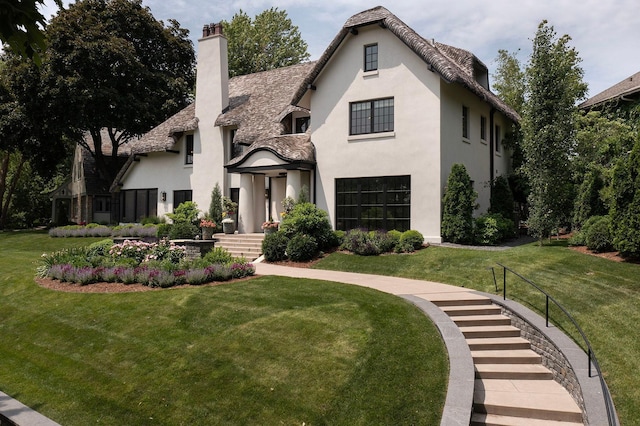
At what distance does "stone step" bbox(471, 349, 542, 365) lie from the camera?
798cm

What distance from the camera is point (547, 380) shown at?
303 inches

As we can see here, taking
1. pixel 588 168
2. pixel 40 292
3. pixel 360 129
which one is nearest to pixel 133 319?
pixel 40 292

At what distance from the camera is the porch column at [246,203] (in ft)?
67.0

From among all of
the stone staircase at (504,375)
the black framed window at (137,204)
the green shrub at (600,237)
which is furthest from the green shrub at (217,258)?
the black framed window at (137,204)

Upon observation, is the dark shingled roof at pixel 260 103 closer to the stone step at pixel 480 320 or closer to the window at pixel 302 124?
the window at pixel 302 124

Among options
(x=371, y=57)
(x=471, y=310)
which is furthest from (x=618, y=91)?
(x=471, y=310)

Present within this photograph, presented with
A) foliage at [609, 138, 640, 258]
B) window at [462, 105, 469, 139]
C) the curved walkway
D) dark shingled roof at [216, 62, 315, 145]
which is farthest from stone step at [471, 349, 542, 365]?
dark shingled roof at [216, 62, 315, 145]

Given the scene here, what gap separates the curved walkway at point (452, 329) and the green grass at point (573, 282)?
46 cm

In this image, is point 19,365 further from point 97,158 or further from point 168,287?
point 97,158

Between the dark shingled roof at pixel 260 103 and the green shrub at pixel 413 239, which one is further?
the dark shingled roof at pixel 260 103

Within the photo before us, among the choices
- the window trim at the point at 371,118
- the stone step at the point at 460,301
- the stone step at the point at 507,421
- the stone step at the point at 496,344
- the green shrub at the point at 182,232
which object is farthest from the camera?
the green shrub at the point at 182,232

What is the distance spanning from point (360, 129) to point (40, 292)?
12.4 meters

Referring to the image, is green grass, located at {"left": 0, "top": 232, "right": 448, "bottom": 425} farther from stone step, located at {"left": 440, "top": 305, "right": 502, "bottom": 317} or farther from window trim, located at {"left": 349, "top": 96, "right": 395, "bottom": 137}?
window trim, located at {"left": 349, "top": 96, "right": 395, "bottom": 137}

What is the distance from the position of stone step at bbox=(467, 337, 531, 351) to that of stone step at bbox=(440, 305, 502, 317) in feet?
3.49
